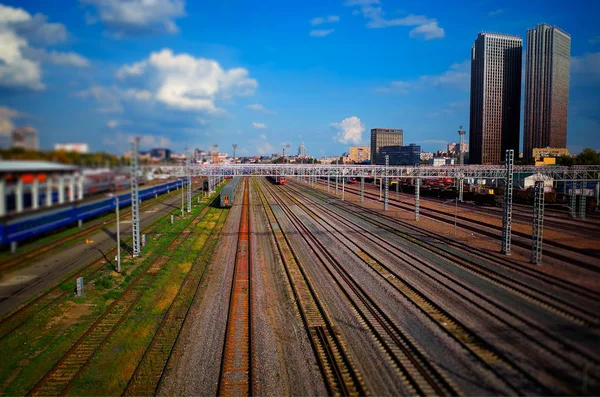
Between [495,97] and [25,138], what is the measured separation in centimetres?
18748

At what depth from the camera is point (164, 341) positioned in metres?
14.1

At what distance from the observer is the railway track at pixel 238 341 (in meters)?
11.3

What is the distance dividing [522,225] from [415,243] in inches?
554

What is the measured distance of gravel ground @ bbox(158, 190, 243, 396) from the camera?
1134 centimetres

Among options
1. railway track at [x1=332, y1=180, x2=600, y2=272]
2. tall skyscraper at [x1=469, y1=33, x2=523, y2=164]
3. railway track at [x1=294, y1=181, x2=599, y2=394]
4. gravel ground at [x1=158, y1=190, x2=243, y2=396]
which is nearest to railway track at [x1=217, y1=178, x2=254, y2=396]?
gravel ground at [x1=158, y1=190, x2=243, y2=396]

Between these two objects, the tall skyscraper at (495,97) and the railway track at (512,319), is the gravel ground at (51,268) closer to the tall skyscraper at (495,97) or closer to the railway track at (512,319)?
the railway track at (512,319)

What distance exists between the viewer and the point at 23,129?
873 cm

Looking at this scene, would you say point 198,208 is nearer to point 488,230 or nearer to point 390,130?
point 488,230

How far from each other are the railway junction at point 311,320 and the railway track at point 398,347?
5cm

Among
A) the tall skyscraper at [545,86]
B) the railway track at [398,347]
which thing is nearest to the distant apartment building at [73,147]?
the railway track at [398,347]

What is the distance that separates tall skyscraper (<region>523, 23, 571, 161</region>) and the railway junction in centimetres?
15047

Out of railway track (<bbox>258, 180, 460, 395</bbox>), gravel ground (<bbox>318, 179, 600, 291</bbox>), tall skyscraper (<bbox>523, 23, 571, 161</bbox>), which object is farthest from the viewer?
tall skyscraper (<bbox>523, 23, 571, 161</bbox>)

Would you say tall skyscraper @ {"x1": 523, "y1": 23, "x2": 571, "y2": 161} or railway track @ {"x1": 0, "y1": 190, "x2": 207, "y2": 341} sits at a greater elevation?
tall skyscraper @ {"x1": 523, "y1": 23, "x2": 571, "y2": 161}

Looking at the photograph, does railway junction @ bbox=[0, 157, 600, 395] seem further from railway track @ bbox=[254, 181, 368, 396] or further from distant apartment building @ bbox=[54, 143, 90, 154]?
distant apartment building @ bbox=[54, 143, 90, 154]
